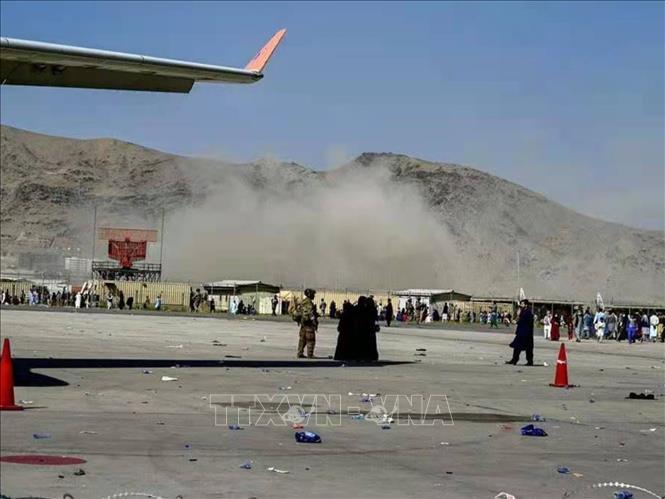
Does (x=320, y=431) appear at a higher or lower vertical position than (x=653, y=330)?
lower

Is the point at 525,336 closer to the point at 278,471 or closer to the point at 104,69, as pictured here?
the point at 104,69

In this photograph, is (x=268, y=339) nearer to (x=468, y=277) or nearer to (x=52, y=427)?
(x=52, y=427)

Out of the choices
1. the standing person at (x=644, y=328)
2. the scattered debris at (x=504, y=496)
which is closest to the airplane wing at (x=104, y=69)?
the scattered debris at (x=504, y=496)

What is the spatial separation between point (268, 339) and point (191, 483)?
3125 cm

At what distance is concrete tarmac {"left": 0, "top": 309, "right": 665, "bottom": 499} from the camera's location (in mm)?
10102

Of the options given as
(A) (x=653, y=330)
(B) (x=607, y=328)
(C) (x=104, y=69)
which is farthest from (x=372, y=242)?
(C) (x=104, y=69)

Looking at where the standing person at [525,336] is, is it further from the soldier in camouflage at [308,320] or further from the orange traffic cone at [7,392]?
the orange traffic cone at [7,392]

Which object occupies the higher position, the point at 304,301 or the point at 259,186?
the point at 259,186

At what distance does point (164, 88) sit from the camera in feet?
84.7

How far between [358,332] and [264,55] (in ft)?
24.2

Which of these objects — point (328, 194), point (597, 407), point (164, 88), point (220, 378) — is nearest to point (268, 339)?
point (164, 88)

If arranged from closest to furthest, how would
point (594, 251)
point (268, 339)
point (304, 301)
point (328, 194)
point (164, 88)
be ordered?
point (164, 88) < point (304, 301) < point (268, 339) < point (328, 194) < point (594, 251)

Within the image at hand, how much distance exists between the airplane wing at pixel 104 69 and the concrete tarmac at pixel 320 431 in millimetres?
5818

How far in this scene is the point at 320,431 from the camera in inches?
552
